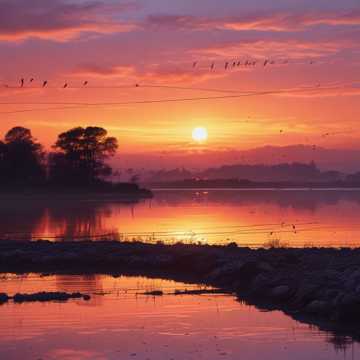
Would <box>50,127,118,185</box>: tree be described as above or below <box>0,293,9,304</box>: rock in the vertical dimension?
above

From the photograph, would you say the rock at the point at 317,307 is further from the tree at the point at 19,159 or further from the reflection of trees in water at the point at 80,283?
the tree at the point at 19,159

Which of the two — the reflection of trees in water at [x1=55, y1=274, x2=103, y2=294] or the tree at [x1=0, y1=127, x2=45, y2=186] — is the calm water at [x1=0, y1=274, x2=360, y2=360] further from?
the tree at [x1=0, y1=127, x2=45, y2=186]

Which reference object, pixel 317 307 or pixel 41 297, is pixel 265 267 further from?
pixel 41 297

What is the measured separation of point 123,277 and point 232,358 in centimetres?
1206

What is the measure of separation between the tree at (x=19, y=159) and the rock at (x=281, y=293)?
366 feet

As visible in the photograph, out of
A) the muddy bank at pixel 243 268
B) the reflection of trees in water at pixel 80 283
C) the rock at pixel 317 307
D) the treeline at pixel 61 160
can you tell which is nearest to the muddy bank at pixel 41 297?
the reflection of trees in water at pixel 80 283

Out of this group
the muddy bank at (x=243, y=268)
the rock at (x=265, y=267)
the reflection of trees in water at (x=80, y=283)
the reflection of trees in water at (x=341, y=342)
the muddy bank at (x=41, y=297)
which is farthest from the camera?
the rock at (x=265, y=267)

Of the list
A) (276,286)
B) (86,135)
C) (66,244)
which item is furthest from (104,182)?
(276,286)

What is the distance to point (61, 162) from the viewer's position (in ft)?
449

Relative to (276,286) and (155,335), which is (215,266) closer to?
(276,286)

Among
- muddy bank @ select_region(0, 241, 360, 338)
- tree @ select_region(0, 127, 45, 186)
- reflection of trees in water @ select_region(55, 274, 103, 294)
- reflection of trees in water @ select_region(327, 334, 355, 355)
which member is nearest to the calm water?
reflection of trees in water @ select_region(327, 334, 355, 355)

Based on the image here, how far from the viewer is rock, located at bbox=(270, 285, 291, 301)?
21.6 meters

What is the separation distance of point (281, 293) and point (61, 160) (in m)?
119

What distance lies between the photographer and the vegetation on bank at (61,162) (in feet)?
429
